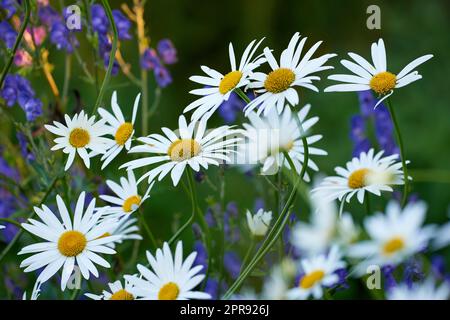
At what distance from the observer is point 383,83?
81 centimetres

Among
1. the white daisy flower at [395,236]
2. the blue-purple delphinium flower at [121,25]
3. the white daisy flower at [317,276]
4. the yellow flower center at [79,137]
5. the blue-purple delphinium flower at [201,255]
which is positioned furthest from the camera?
the blue-purple delphinium flower at [121,25]

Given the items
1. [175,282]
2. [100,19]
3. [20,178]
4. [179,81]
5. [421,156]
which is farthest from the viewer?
[179,81]

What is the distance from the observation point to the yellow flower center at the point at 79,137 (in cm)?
88

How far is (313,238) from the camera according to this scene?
0.54 m

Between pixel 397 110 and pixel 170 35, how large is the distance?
0.94 meters

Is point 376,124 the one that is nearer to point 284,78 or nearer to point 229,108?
point 229,108

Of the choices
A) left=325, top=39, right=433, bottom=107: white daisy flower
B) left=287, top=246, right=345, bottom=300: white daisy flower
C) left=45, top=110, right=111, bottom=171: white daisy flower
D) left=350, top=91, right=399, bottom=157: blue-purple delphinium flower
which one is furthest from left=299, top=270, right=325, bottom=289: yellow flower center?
left=350, top=91, right=399, bottom=157: blue-purple delphinium flower

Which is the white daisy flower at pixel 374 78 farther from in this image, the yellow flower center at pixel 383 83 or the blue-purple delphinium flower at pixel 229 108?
the blue-purple delphinium flower at pixel 229 108

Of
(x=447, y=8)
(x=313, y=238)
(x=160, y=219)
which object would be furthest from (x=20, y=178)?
(x=447, y=8)

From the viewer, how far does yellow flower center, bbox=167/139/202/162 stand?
2.64 feet

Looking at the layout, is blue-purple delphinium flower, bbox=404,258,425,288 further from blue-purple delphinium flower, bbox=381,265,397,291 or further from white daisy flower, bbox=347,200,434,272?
white daisy flower, bbox=347,200,434,272

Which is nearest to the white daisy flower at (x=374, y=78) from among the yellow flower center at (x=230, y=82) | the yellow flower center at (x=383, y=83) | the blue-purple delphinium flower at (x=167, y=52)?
the yellow flower center at (x=383, y=83)

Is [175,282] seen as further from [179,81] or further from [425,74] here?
[179,81]

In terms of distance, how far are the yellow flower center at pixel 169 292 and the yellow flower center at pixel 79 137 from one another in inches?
9.2
